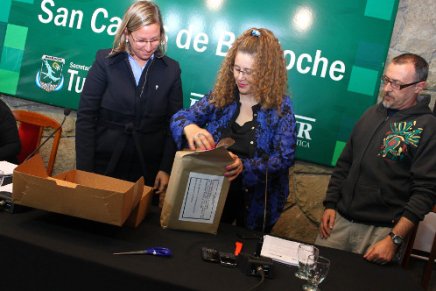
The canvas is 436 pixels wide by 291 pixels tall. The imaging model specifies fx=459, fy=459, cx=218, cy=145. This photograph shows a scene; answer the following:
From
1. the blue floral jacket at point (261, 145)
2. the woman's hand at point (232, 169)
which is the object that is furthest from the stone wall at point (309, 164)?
the woman's hand at point (232, 169)

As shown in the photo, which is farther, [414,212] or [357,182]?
[357,182]

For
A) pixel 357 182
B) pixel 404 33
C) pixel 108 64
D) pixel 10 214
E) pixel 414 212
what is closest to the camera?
pixel 10 214

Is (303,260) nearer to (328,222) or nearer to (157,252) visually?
(157,252)

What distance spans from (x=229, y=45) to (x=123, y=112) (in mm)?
945

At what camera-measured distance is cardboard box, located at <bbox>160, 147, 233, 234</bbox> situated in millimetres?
1419

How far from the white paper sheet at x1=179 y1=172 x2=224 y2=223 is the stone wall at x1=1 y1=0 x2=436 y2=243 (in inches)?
53.7

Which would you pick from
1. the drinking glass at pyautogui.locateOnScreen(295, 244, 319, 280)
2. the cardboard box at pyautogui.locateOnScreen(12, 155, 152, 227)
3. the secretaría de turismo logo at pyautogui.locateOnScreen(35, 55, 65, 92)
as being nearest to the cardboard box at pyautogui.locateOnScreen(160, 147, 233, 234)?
the cardboard box at pyautogui.locateOnScreen(12, 155, 152, 227)

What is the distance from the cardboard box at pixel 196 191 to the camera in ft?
4.66

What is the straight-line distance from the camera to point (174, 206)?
4.78 ft

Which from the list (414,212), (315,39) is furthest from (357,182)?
(315,39)

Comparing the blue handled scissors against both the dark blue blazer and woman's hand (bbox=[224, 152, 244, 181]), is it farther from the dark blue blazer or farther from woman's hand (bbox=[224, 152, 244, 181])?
the dark blue blazer

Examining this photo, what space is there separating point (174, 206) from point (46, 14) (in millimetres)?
2078

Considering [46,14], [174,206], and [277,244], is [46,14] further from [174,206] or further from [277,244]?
[277,244]

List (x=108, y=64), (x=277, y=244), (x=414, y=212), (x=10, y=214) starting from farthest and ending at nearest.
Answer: (x=108, y=64) < (x=414, y=212) < (x=277, y=244) < (x=10, y=214)
